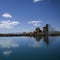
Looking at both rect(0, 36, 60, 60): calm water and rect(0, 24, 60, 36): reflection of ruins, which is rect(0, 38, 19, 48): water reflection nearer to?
rect(0, 36, 60, 60): calm water

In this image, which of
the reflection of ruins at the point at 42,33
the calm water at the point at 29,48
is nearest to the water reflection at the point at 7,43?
the calm water at the point at 29,48

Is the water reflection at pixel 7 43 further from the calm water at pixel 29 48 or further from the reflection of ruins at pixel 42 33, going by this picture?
the reflection of ruins at pixel 42 33

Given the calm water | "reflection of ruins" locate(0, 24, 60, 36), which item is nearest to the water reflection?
the calm water

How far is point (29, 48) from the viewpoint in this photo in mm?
3334

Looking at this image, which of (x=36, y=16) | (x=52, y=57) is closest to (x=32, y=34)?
(x=36, y=16)

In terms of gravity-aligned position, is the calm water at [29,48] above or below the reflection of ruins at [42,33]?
below

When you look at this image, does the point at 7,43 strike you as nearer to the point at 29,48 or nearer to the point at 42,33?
the point at 29,48

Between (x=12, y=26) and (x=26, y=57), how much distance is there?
0.63m

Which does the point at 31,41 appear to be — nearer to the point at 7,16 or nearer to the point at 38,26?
the point at 38,26

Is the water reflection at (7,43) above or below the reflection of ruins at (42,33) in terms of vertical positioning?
below

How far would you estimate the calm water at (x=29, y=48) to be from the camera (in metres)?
3.31

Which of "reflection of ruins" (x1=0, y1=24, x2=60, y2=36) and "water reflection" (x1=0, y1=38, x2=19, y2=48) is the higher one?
"reflection of ruins" (x1=0, y1=24, x2=60, y2=36)

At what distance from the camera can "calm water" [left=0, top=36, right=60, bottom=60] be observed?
3.31 meters

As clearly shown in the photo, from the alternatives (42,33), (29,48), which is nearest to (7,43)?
(29,48)
